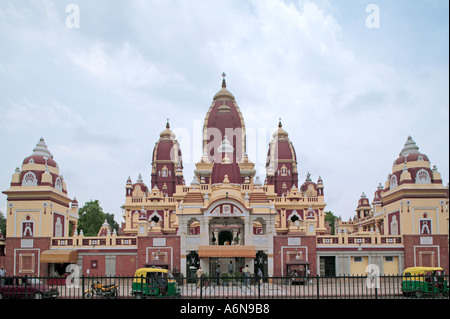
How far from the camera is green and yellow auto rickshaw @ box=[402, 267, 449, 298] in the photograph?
1939cm

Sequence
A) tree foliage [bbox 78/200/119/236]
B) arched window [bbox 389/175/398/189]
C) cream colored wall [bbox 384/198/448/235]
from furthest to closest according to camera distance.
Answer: tree foliage [bbox 78/200/119/236], arched window [bbox 389/175/398/189], cream colored wall [bbox 384/198/448/235]

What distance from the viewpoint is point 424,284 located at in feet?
70.9

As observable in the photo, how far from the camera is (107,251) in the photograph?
3866 centimetres

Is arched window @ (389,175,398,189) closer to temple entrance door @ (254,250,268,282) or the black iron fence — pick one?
temple entrance door @ (254,250,268,282)

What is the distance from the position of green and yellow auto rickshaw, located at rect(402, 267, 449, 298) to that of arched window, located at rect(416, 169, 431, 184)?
1159 centimetres

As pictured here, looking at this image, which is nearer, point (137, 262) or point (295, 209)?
point (137, 262)

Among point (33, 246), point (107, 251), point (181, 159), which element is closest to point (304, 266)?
point (107, 251)

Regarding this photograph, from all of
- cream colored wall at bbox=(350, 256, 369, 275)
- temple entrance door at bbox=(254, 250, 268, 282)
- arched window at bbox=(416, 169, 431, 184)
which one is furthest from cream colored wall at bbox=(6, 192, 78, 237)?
arched window at bbox=(416, 169, 431, 184)

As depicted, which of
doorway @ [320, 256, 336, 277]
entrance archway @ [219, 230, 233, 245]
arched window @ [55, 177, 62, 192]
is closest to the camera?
doorway @ [320, 256, 336, 277]

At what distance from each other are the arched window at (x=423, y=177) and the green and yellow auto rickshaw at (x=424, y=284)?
11591 mm

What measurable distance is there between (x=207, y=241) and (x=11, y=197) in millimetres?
14571

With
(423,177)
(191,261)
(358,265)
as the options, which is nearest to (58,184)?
(191,261)
